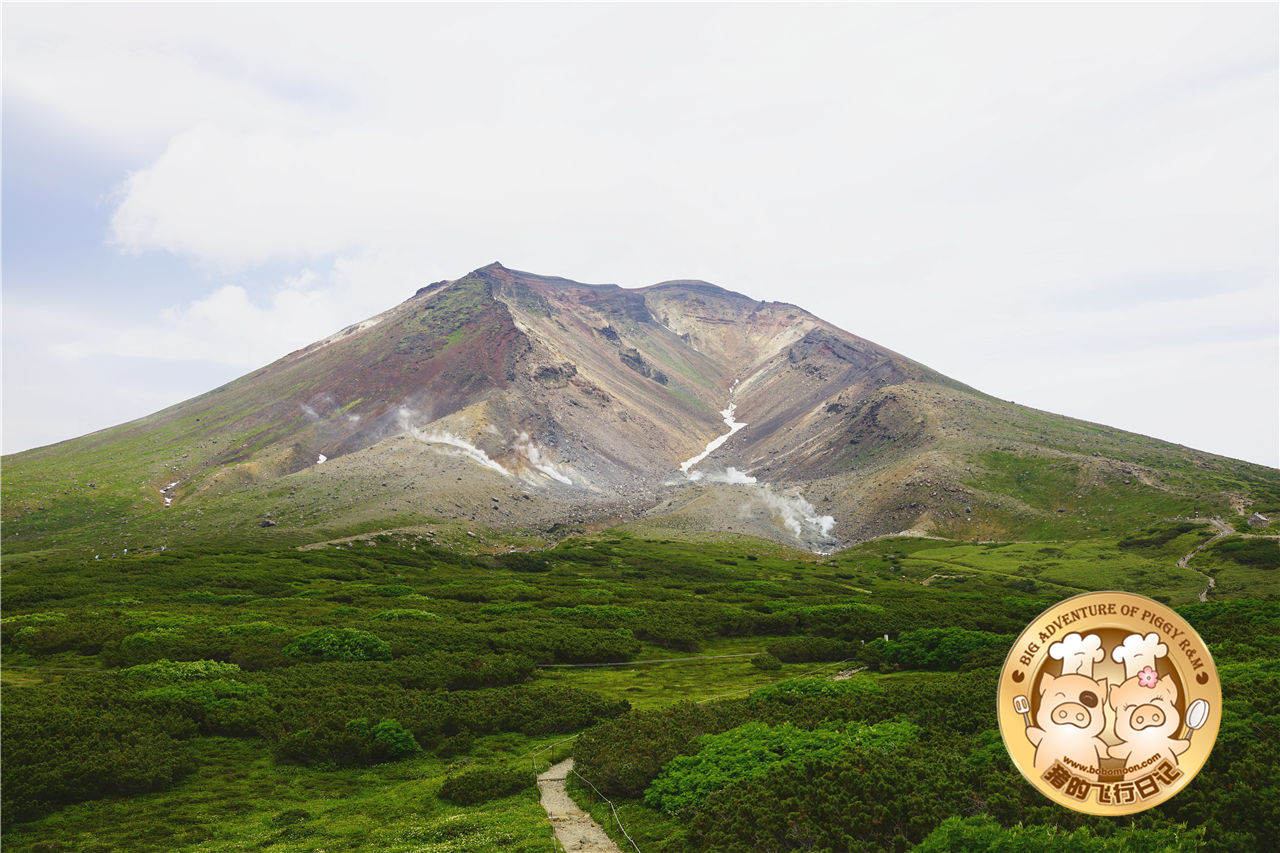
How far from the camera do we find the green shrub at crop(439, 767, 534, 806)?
20.6m

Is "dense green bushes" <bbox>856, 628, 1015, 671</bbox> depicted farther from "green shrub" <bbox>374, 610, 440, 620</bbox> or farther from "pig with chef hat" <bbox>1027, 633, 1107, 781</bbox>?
"green shrub" <bbox>374, 610, 440, 620</bbox>

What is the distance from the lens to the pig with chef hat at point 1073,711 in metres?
8.53

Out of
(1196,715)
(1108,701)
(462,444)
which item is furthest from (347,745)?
(462,444)

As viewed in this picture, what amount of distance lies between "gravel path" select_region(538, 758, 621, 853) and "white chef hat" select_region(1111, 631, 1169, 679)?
44.1 ft

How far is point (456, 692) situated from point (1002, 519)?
134939mm

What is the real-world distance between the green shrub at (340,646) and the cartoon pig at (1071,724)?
3540cm

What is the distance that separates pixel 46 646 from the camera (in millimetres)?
36594

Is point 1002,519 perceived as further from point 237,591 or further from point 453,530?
point 237,591

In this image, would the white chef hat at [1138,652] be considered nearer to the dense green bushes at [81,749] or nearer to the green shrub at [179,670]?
the dense green bushes at [81,749]

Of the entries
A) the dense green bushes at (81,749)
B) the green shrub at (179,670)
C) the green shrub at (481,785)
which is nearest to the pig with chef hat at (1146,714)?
the green shrub at (481,785)

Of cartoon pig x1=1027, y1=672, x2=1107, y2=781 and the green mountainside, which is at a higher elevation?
cartoon pig x1=1027, y1=672, x2=1107, y2=781

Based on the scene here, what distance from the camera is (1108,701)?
335 inches

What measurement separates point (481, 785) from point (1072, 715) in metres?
18.4

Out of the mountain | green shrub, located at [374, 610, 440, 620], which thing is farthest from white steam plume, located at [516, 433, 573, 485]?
green shrub, located at [374, 610, 440, 620]
